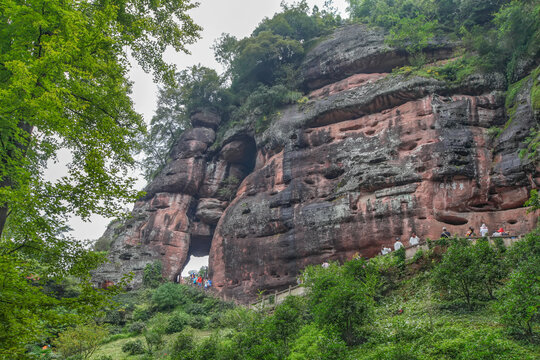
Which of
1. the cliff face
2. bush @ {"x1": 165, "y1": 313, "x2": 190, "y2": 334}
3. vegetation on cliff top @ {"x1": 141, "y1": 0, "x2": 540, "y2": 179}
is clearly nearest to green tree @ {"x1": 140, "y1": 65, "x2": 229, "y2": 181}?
vegetation on cliff top @ {"x1": 141, "y1": 0, "x2": 540, "y2": 179}

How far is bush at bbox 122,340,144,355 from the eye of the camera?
1669 centimetres

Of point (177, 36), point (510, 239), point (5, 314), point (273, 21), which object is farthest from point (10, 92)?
point (273, 21)

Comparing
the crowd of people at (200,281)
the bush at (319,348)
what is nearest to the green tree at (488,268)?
the bush at (319,348)

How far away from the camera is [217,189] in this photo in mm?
34781

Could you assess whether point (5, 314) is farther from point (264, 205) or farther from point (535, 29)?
point (535, 29)

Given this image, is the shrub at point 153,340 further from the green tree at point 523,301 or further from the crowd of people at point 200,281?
the green tree at point 523,301

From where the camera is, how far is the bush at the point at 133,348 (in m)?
16.7

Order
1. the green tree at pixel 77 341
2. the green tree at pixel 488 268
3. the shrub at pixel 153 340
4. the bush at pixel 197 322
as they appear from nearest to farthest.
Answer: the green tree at pixel 488 268
the green tree at pixel 77 341
the shrub at pixel 153 340
the bush at pixel 197 322

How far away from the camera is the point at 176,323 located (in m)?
19.9

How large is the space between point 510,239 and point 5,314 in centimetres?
1609

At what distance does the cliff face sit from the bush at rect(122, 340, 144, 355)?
8.04 m

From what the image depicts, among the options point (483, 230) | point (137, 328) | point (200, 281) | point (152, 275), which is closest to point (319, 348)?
point (483, 230)

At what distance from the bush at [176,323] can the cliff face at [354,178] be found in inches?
182

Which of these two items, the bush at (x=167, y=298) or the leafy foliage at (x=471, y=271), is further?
the bush at (x=167, y=298)
